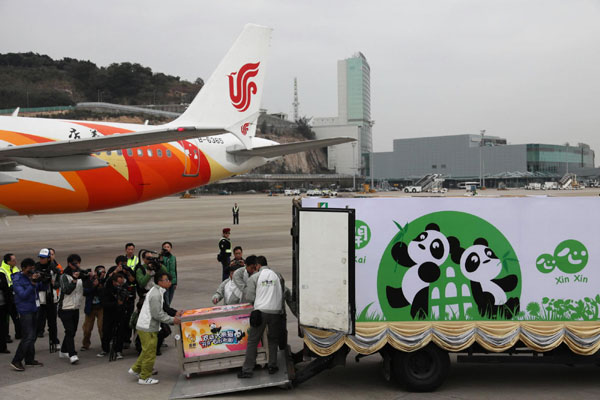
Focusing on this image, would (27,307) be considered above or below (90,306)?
above

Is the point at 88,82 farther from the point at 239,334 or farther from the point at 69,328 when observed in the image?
the point at 239,334

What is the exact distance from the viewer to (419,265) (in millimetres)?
8031

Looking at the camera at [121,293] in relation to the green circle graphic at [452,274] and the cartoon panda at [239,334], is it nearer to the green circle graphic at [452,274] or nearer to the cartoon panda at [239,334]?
the cartoon panda at [239,334]

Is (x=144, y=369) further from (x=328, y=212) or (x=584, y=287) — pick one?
(x=584, y=287)

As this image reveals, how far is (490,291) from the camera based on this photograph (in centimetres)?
798

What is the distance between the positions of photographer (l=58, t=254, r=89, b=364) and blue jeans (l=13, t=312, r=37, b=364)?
0.45 m

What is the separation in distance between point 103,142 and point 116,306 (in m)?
8.67

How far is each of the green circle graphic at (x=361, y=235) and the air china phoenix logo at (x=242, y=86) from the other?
64.5 ft

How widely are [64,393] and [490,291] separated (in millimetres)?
6024

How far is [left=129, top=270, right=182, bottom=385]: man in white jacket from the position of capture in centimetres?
839

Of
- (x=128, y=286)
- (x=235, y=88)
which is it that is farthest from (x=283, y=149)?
(x=128, y=286)

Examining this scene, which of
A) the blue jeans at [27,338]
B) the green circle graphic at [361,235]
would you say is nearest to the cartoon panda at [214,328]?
the green circle graphic at [361,235]

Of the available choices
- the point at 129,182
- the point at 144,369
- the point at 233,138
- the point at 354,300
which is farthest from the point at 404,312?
the point at 233,138

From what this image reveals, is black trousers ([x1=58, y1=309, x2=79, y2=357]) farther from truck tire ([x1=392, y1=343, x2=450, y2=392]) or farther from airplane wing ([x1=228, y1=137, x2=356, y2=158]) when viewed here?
airplane wing ([x1=228, y1=137, x2=356, y2=158])
